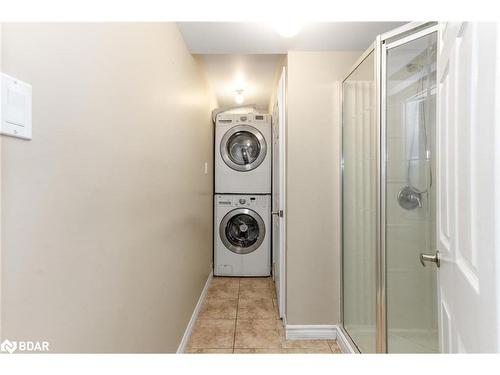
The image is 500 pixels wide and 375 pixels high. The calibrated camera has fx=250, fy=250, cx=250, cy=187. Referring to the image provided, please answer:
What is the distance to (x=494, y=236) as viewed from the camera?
502 mm

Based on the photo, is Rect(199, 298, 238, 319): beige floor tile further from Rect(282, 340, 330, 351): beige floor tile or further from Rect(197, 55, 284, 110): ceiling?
Rect(197, 55, 284, 110): ceiling

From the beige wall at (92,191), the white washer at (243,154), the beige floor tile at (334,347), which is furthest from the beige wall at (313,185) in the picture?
the white washer at (243,154)

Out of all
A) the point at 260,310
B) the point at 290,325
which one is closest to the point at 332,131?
the point at 290,325

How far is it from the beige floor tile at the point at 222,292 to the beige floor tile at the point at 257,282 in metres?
0.18

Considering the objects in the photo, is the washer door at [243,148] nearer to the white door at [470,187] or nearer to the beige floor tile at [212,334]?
the beige floor tile at [212,334]

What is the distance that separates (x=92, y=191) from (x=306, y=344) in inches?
73.8

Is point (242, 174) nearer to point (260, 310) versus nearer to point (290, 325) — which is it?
point (260, 310)

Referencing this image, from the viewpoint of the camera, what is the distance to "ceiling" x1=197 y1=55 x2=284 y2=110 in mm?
2461

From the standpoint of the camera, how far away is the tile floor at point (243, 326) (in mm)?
1866

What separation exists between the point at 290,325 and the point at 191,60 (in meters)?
2.29

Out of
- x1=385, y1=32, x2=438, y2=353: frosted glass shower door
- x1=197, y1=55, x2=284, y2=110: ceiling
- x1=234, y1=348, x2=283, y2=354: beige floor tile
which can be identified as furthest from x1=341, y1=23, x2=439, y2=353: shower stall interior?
x1=197, y1=55, x2=284, y2=110: ceiling

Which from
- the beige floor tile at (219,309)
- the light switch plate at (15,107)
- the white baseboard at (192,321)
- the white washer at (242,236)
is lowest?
the beige floor tile at (219,309)

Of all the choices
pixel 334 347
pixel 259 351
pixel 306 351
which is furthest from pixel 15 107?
pixel 334 347

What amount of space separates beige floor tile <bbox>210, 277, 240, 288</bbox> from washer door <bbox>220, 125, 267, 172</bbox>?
4.55 feet
